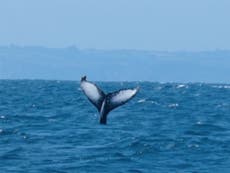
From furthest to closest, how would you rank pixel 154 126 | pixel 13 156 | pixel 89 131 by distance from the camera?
pixel 154 126, pixel 89 131, pixel 13 156

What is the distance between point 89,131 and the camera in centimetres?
2631

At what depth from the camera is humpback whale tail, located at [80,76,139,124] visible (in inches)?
432

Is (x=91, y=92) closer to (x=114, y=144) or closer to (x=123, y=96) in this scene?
(x=123, y=96)

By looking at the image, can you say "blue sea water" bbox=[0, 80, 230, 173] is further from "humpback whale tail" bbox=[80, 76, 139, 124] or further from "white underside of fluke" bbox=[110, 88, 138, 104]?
"white underside of fluke" bbox=[110, 88, 138, 104]

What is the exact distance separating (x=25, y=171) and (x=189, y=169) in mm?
3417

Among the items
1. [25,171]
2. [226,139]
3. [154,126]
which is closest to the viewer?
[25,171]

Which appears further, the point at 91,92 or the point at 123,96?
the point at 91,92

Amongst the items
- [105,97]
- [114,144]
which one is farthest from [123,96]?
[114,144]

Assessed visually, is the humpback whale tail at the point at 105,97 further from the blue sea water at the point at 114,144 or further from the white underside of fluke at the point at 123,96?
the blue sea water at the point at 114,144

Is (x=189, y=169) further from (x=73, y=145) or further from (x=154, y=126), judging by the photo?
(x=154, y=126)

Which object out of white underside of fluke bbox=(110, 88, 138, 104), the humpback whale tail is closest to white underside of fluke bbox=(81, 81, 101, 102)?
the humpback whale tail

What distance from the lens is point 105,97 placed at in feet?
36.7

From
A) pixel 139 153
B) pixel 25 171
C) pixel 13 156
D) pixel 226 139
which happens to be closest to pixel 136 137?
pixel 226 139

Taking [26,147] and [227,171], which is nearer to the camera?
[227,171]
